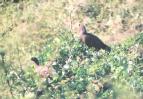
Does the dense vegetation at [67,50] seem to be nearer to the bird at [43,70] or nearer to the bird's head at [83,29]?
the bird at [43,70]

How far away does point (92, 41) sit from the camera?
952cm

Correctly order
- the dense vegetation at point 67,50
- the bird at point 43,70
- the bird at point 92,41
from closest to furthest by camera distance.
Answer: the dense vegetation at point 67,50, the bird at point 43,70, the bird at point 92,41

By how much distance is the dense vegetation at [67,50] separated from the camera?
27.2ft

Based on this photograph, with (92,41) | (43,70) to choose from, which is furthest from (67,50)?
(43,70)

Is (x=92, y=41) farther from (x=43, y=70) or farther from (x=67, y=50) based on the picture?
(x=43, y=70)

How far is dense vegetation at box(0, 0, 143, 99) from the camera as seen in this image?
8289mm

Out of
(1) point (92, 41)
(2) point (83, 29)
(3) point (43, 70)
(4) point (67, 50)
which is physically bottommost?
(3) point (43, 70)

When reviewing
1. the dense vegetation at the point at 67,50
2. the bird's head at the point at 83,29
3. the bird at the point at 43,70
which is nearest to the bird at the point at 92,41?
the bird's head at the point at 83,29

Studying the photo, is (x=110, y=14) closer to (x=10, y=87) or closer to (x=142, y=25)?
(x=142, y=25)

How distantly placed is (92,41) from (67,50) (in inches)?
18.5

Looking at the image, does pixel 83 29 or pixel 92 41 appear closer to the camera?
pixel 92 41

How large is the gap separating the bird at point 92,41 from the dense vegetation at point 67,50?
0.10 metres

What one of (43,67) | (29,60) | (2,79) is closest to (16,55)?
(29,60)

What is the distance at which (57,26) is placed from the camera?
1062 centimetres
